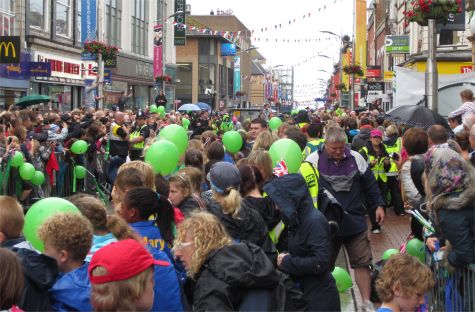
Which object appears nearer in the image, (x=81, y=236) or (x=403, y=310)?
(x=81, y=236)

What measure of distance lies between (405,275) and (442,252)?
139cm

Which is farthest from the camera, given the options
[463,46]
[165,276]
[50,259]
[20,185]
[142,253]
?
[463,46]

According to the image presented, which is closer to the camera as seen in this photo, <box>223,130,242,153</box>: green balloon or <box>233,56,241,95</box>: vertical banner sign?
<box>223,130,242,153</box>: green balloon

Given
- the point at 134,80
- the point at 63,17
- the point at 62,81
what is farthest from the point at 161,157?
the point at 134,80

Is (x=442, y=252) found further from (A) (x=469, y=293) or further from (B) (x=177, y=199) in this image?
(B) (x=177, y=199)

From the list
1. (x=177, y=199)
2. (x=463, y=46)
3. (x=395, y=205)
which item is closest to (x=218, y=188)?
(x=177, y=199)

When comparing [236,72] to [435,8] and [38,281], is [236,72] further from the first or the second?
[38,281]

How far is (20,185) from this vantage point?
1296 centimetres

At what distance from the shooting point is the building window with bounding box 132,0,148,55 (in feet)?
160

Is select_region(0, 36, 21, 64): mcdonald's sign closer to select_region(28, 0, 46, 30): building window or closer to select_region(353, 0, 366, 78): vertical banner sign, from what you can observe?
select_region(28, 0, 46, 30): building window

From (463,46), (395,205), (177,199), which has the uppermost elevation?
(463,46)

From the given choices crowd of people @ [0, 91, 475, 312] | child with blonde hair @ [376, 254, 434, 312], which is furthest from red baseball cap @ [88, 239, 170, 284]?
child with blonde hair @ [376, 254, 434, 312]

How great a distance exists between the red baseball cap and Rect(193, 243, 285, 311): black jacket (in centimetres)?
60

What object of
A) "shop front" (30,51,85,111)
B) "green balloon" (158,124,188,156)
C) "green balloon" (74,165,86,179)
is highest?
"shop front" (30,51,85,111)
